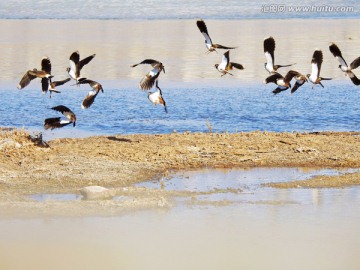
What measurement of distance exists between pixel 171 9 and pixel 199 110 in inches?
1047

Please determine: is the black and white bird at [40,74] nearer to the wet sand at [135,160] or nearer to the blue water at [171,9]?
the wet sand at [135,160]

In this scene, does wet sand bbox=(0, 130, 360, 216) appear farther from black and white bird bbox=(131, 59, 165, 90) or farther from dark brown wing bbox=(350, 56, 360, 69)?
dark brown wing bbox=(350, 56, 360, 69)

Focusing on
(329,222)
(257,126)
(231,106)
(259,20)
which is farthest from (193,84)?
(259,20)

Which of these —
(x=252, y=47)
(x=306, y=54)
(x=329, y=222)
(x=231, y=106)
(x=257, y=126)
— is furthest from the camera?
(x=252, y=47)

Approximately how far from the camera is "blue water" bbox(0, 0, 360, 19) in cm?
3934

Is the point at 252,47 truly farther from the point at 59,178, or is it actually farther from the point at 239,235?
the point at 239,235

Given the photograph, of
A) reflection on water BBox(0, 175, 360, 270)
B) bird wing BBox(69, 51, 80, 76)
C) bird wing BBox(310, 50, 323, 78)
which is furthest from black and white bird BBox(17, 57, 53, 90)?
reflection on water BBox(0, 175, 360, 270)

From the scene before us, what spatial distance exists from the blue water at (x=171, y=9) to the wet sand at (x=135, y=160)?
2635 centimetres

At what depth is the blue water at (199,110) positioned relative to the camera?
48.1ft

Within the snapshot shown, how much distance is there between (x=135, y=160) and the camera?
1113 cm

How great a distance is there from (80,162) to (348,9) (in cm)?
3258

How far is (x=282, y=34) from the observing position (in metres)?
30.1

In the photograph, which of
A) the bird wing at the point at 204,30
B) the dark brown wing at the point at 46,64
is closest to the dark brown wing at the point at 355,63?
the bird wing at the point at 204,30

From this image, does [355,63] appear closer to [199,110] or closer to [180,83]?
[199,110]
